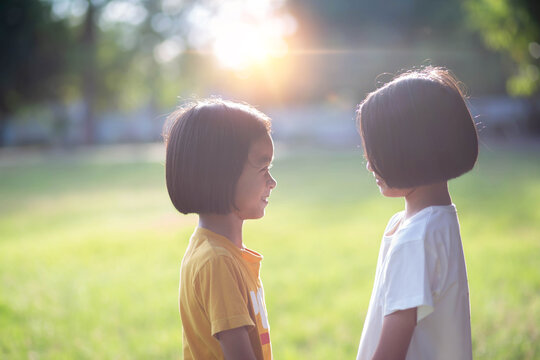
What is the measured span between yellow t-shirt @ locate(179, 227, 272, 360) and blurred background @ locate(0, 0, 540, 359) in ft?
2.23

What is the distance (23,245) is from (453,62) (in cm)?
2334

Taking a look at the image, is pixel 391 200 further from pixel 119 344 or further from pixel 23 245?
pixel 119 344

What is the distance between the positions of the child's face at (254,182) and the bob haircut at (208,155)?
2 centimetres

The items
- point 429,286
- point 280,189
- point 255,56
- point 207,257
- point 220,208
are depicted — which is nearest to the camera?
point 429,286

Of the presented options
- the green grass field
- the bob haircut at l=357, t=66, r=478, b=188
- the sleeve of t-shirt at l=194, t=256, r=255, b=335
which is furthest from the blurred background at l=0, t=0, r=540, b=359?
the sleeve of t-shirt at l=194, t=256, r=255, b=335

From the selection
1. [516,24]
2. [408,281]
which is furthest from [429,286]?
[516,24]

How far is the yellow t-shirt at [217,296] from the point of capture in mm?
1397

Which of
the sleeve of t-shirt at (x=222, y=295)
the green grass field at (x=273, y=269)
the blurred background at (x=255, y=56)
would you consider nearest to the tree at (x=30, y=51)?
the blurred background at (x=255, y=56)

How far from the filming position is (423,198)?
1452 millimetres

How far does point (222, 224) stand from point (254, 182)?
0.15 meters

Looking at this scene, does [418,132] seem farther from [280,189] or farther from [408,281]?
[280,189]

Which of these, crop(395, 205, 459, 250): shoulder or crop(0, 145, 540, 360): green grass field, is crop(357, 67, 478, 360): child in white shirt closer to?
crop(395, 205, 459, 250): shoulder

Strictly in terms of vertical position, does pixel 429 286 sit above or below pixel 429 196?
below

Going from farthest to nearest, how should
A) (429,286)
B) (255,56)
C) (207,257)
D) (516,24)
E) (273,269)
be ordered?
1. (255,56)
2. (516,24)
3. (273,269)
4. (207,257)
5. (429,286)
